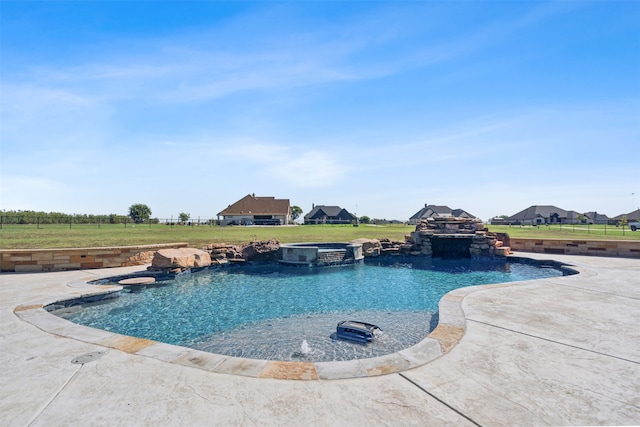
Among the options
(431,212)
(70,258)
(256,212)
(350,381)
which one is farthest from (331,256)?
(431,212)

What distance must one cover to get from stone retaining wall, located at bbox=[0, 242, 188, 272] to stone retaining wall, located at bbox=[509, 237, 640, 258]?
19279mm

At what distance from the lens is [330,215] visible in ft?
233

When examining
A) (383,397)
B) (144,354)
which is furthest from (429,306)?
(144,354)

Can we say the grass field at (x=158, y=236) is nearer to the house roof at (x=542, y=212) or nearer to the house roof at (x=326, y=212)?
the house roof at (x=326, y=212)

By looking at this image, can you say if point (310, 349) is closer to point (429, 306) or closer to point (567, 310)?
point (429, 306)

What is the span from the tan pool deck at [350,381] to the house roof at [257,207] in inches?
1965

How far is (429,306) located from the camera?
27.3 ft

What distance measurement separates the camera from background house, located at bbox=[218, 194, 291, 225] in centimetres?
5344

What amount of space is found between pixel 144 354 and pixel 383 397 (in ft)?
9.94

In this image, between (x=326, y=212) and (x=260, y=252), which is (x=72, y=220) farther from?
(x=326, y=212)

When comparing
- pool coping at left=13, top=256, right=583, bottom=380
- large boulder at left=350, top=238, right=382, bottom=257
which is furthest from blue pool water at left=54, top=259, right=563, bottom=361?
large boulder at left=350, top=238, right=382, bottom=257

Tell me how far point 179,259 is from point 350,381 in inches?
422

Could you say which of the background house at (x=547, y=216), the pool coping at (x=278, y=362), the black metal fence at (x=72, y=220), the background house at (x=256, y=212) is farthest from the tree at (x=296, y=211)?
the pool coping at (x=278, y=362)

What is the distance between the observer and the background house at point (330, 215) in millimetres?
69919
